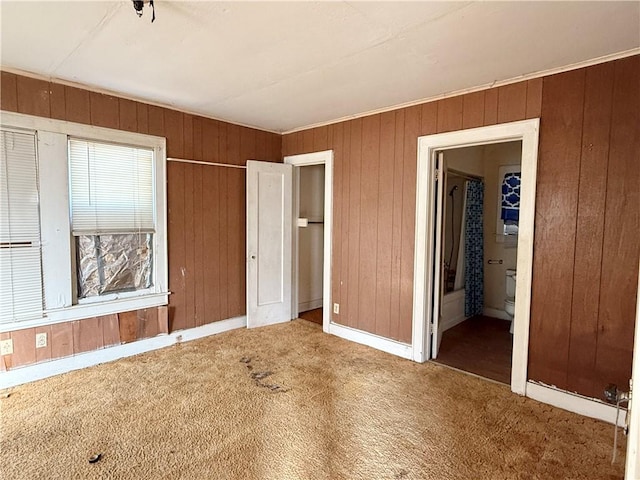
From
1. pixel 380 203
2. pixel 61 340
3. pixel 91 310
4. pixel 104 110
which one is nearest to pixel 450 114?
pixel 380 203

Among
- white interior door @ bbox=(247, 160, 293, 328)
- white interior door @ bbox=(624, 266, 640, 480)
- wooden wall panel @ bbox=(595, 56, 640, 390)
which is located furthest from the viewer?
white interior door @ bbox=(247, 160, 293, 328)

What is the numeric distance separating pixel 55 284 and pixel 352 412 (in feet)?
8.56

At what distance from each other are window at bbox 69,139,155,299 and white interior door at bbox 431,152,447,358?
277 centimetres

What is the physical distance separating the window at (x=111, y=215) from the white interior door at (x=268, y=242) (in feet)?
3.61

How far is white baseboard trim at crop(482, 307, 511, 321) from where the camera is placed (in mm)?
4594

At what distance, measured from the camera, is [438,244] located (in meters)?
3.29

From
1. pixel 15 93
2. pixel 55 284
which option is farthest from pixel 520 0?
pixel 55 284

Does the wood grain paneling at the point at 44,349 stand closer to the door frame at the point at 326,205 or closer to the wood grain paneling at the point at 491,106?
the door frame at the point at 326,205

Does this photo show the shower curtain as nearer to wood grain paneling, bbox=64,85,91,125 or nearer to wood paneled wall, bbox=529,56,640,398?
wood paneled wall, bbox=529,56,640,398

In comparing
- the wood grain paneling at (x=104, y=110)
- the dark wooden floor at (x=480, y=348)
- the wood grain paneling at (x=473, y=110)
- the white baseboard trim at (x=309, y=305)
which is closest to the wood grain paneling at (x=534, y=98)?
the wood grain paneling at (x=473, y=110)

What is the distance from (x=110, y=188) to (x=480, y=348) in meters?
3.96

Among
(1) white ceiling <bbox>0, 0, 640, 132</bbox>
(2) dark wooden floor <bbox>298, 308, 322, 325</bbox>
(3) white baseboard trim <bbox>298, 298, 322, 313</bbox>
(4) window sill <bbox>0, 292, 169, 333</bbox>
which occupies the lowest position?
(2) dark wooden floor <bbox>298, 308, 322, 325</bbox>

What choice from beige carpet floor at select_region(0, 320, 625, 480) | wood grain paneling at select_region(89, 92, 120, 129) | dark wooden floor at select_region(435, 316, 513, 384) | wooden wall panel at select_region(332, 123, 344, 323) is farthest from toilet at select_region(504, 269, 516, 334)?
wood grain paneling at select_region(89, 92, 120, 129)

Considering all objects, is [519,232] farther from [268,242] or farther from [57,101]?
[57,101]
